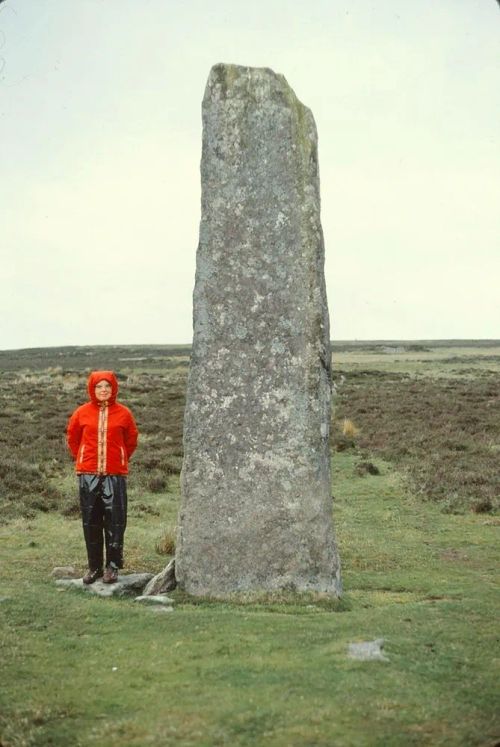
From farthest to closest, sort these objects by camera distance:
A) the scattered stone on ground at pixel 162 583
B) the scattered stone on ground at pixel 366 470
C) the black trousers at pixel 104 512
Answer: the scattered stone on ground at pixel 366 470 < the black trousers at pixel 104 512 < the scattered stone on ground at pixel 162 583

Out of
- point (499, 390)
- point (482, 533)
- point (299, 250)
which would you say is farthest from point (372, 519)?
point (499, 390)

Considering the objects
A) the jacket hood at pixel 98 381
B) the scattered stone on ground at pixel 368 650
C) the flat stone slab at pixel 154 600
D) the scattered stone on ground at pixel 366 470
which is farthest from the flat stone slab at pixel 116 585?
the scattered stone on ground at pixel 366 470

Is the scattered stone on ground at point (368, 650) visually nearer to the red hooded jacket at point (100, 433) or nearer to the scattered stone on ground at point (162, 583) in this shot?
the scattered stone on ground at point (162, 583)

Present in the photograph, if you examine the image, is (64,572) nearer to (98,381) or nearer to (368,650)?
(98,381)

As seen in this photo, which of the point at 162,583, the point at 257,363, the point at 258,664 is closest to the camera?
the point at 258,664

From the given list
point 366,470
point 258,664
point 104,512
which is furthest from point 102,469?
point 366,470

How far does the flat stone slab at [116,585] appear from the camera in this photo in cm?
914

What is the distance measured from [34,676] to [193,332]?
158 inches

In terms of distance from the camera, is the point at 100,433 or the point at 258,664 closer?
the point at 258,664

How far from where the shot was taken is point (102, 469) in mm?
9305

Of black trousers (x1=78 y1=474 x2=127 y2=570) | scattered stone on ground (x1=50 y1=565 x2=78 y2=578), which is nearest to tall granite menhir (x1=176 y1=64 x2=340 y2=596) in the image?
black trousers (x1=78 y1=474 x2=127 y2=570)

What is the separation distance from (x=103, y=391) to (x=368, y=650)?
4031 millimetres

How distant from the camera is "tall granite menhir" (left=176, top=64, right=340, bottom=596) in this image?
9.05 m

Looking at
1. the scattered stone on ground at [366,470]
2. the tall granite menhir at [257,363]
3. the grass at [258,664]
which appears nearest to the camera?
the grass at [258,664]
